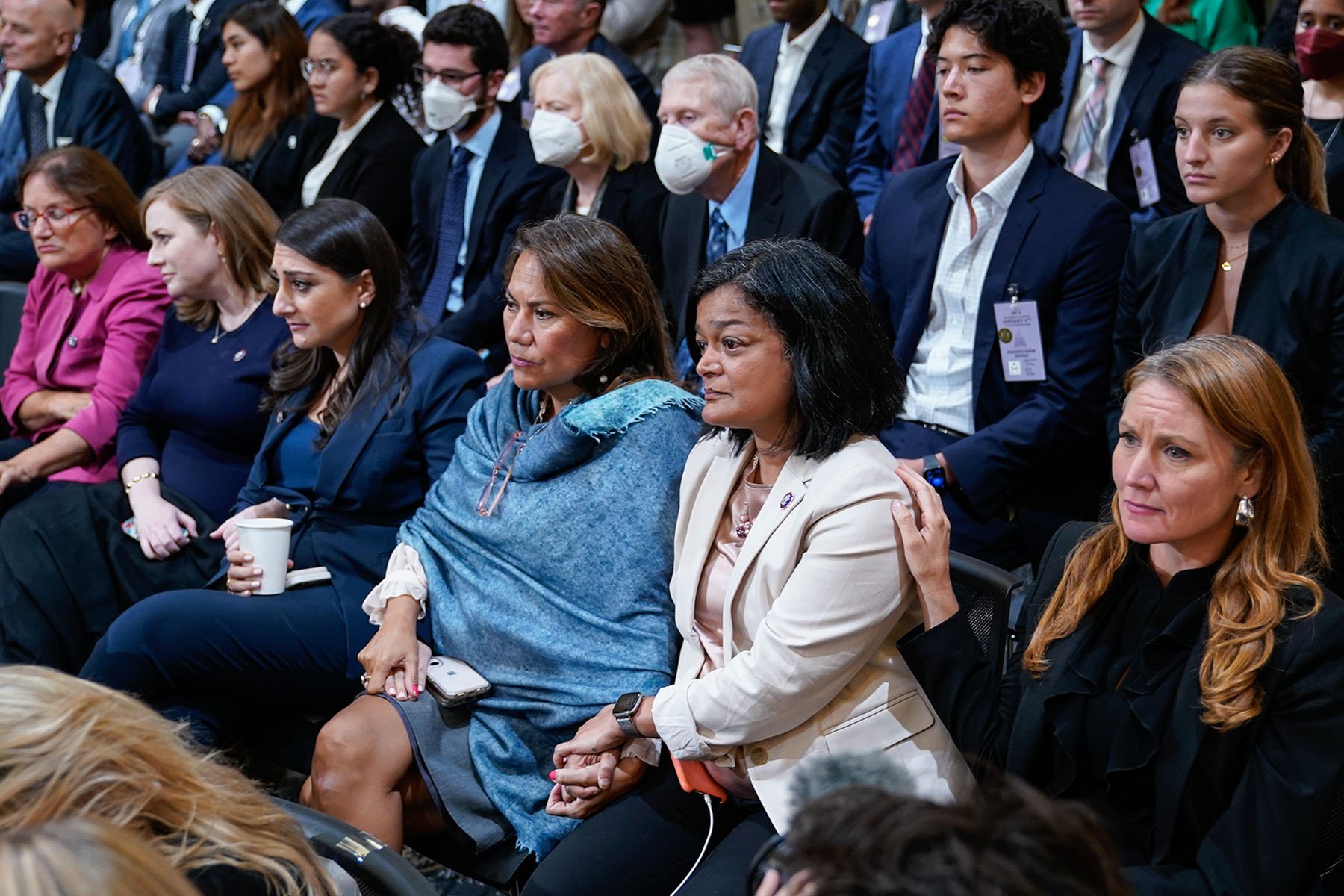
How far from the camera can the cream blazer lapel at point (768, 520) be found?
216cm

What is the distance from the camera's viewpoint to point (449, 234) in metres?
4.69

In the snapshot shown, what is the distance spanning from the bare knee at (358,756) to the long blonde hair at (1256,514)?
1.23m

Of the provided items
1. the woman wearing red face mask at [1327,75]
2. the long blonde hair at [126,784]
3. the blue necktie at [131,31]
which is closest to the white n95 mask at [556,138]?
the woman wearing red face mask at [1327,75]

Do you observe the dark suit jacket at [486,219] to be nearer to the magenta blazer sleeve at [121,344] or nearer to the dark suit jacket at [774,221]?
the dark suit jacket at [774,221]

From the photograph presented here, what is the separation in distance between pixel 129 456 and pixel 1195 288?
2.61m

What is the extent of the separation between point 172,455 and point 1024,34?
7.71 feet

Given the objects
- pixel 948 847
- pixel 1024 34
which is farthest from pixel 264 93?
pixel 948 847

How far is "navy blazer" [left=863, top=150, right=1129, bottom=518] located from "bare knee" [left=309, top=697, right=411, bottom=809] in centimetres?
133

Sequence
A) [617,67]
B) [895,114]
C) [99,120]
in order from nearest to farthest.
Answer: [895,114] → [617,67] → [99,120]

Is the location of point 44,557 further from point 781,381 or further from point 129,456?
point 781,381

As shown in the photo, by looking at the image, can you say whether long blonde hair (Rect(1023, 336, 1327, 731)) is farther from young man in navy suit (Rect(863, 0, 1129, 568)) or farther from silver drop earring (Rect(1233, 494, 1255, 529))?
young man in navy suit (Rect(863, 0, 1129, 568))

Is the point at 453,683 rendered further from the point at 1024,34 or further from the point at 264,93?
the point at 264,93

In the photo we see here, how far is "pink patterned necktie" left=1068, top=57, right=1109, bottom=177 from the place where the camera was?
3.69 meters

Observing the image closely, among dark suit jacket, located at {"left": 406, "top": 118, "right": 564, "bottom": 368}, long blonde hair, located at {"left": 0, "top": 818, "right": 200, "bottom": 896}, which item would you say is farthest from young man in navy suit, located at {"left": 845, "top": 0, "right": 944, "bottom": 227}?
long blonde hair, located at {"left": 0, "top": 818, "right": 200, "bottom": 896}
